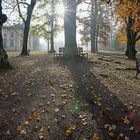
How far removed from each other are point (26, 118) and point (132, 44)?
2618 cm

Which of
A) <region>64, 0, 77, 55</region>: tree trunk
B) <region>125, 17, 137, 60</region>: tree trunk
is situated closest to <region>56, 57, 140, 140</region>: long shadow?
<region>64, 0, 77, 55</region>: tree trunk

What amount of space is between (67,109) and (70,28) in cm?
1206

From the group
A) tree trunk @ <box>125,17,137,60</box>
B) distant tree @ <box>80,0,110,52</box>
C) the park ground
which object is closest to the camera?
the park ground

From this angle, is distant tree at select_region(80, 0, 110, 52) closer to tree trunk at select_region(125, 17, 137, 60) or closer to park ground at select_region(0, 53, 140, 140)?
tree trunk at select_region(125, 17, 137, 60)

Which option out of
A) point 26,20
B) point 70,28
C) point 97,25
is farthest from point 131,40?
point 97,25

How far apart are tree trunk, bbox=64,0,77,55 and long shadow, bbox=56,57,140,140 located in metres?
7.57

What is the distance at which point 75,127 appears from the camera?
753 cm

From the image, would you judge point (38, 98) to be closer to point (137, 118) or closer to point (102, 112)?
point (102, 112)

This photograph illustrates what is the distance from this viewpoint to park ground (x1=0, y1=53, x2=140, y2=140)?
287 inches

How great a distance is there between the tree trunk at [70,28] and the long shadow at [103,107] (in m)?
7.57

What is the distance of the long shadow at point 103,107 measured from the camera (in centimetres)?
746

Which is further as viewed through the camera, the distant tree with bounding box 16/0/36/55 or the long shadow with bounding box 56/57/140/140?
the distant tree with bounding box 16/0/36/55

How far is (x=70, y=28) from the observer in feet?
65.8

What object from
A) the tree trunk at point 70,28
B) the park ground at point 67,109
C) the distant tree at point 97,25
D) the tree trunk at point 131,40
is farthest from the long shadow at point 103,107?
the distant tree at point 97,25
